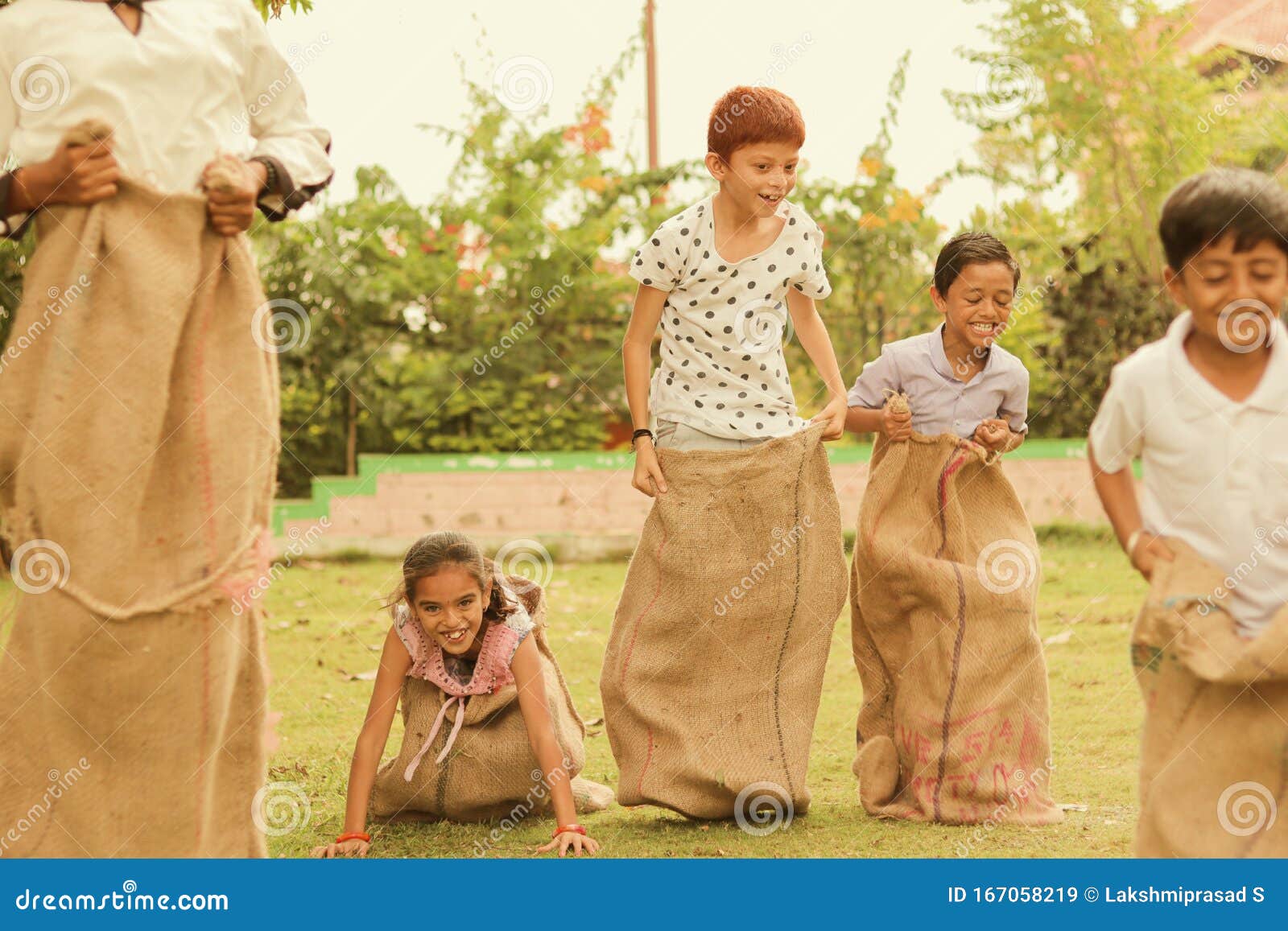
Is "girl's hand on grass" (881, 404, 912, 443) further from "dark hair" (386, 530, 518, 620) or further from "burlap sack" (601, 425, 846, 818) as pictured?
"dark hair" (386, 530, 518, 620)

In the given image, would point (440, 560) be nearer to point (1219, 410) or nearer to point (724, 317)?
point (724, 317)

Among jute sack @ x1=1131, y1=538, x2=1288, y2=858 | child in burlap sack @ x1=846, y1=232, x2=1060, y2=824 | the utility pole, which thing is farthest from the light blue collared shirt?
the utility pole

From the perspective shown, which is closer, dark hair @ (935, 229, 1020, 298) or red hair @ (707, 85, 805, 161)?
red hair @ (707, 85, 805, 161)

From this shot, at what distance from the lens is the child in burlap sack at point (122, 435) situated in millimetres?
3219

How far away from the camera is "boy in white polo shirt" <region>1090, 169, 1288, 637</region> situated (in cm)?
290

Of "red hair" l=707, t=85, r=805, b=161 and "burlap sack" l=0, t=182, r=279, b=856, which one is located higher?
"red hair" l=707, t=85, r=805, b=161

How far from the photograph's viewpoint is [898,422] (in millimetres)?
4582

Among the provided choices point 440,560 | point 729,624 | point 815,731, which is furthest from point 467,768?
point 815,731

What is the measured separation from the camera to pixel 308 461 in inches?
454

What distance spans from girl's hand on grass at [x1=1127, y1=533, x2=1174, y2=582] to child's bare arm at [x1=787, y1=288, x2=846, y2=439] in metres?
1.53

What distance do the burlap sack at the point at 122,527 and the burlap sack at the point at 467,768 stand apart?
1.13m

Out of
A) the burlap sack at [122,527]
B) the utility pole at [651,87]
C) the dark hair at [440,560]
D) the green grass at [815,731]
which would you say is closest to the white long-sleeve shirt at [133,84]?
the burlap sack at [122,527]

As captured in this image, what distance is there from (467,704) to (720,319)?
131cm

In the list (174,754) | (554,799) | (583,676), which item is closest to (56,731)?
(174,754)
